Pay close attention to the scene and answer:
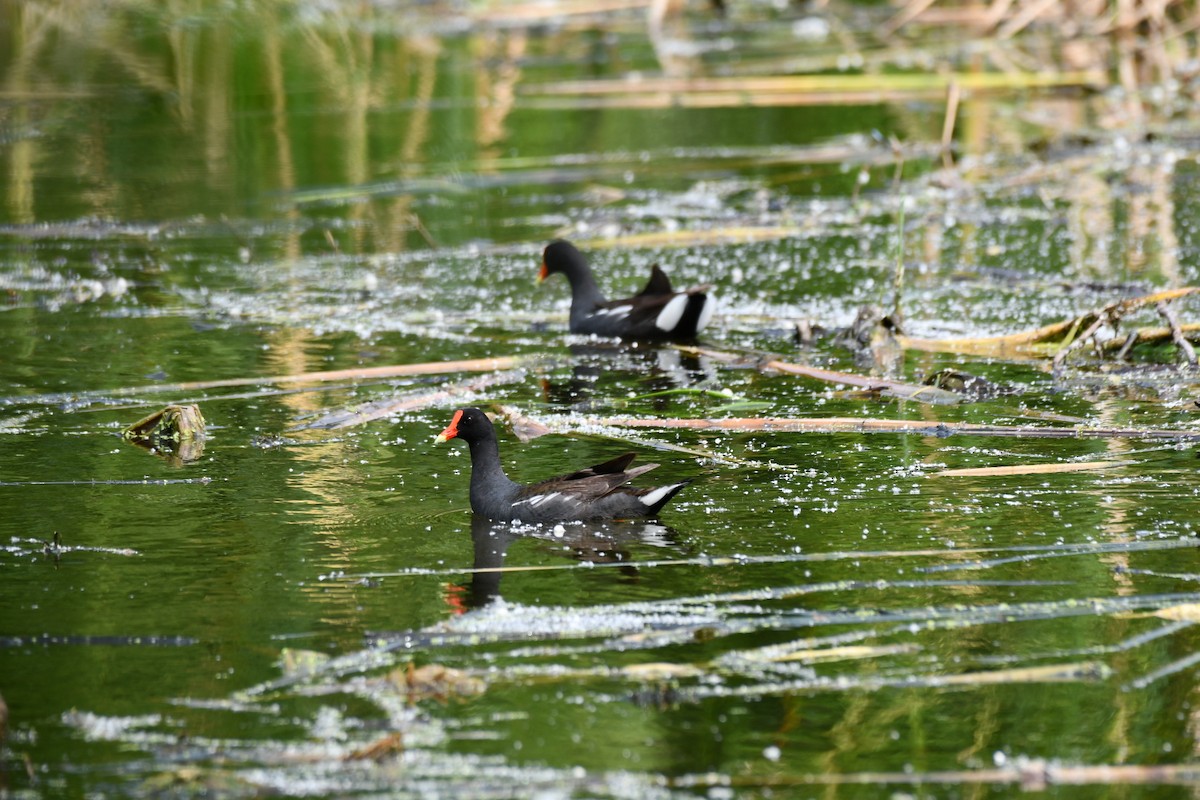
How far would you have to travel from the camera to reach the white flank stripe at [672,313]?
10586mm

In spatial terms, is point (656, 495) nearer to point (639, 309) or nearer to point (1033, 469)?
point (1033, 469)

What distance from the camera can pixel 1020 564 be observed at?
6.35m

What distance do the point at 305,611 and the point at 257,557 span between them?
73 centimetres

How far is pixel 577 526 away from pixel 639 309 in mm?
3904

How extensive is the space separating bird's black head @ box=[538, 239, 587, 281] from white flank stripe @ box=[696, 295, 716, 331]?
3.40ft

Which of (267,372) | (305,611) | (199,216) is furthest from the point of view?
(199,216)

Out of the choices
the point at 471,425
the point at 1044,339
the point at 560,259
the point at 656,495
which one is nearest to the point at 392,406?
the point at 471,425

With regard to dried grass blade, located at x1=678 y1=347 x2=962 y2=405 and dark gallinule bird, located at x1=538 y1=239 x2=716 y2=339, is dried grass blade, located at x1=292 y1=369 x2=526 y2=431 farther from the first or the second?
dried grass blade, located at x1=678 y1=347 x2=962 y2=405

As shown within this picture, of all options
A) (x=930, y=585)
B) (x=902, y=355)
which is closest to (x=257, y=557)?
(x=930, y=585)

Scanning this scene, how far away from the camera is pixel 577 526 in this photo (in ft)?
23.7

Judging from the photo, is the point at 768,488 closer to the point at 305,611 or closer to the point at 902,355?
the point at 305,611

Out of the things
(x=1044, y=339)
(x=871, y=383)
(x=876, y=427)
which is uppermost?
(x=1044, y=339)

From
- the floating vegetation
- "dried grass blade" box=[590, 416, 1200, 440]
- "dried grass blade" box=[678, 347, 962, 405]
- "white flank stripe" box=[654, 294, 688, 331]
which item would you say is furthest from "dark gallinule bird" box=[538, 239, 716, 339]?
the floating vegetation

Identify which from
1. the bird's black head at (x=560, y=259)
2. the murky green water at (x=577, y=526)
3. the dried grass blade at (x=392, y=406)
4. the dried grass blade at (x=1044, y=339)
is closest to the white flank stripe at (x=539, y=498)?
the murky green water at (x=577, y=526)
